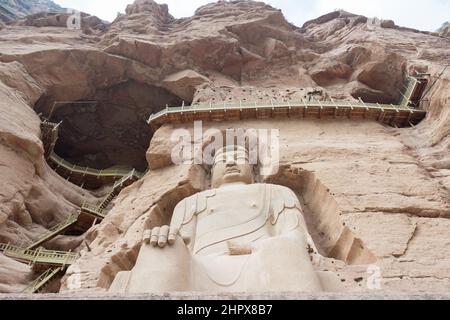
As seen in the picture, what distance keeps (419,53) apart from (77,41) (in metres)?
13.2

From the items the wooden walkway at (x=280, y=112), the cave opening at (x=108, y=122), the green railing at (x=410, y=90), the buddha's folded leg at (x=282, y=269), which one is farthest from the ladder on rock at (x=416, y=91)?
the buddha's folded leg at (x=282, y=269)

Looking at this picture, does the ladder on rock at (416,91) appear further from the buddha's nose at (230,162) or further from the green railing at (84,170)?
the green railing at (84,170)

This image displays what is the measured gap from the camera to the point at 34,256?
10422 mm

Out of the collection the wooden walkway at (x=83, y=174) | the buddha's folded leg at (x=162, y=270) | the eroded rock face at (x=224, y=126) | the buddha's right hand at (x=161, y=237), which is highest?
the buddha's right hand at (x=161, y=237)

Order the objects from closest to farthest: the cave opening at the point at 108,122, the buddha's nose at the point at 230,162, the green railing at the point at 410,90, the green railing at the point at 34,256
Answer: the buddha's nose at the point at 230,162 < the green railing at the point at 34,256 < the green railing at the point at 410,90 < the cave opening at the point at 108,122

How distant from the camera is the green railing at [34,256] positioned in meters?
10.2

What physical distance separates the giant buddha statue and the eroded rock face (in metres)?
0.98

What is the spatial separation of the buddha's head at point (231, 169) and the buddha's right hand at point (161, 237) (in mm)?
3691

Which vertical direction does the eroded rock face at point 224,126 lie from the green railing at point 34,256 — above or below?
above

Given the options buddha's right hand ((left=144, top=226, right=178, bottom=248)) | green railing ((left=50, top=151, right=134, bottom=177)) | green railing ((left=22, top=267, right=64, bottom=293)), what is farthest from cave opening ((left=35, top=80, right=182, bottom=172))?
buddha's right hand ((left=144, top=226, right=178, bottom=248))

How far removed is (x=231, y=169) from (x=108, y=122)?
11.0 metres

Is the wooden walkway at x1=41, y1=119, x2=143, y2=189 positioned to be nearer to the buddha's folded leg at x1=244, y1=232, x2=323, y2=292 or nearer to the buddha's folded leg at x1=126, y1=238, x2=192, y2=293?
the buddha's folded leg at x1=126, y1=238, x2=192, y2=293

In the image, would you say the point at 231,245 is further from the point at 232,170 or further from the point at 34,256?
the point at 34,256
